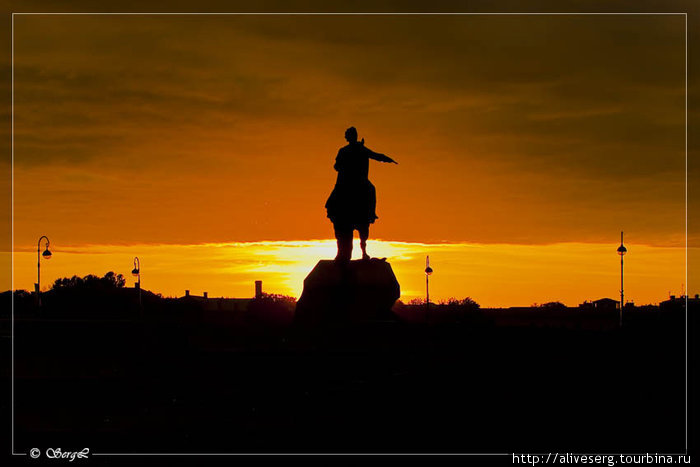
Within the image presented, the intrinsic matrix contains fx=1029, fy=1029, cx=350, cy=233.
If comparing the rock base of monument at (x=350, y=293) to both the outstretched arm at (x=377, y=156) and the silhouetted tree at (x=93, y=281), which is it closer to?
the outstretched arm at (x=377, y=156)

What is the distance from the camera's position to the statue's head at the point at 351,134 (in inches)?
758

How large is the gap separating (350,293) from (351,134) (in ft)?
9.84

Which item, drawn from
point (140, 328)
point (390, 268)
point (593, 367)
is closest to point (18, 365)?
point (140, 328)

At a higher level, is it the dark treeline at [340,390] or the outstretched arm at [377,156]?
the outstretched arm at [377,156]

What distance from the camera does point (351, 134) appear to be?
19.3 m

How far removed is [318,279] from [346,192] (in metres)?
1.76

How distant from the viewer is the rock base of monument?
765 inches

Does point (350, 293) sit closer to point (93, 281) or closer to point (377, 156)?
point (377, 156)

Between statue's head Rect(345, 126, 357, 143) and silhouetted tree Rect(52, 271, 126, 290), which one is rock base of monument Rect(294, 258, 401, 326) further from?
silhouetted tree Rect(52, 271, 126, 290)

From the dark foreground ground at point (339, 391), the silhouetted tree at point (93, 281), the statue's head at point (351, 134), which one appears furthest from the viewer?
the silhouetted tree at point (93, 281)

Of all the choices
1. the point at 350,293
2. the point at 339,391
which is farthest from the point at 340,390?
the point at 350,293

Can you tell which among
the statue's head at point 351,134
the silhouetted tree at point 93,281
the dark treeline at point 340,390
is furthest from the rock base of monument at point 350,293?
the silhouetted tree at point 93,281

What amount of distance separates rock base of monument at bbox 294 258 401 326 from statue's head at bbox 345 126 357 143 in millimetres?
2337

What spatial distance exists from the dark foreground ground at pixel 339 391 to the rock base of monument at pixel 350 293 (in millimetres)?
754
